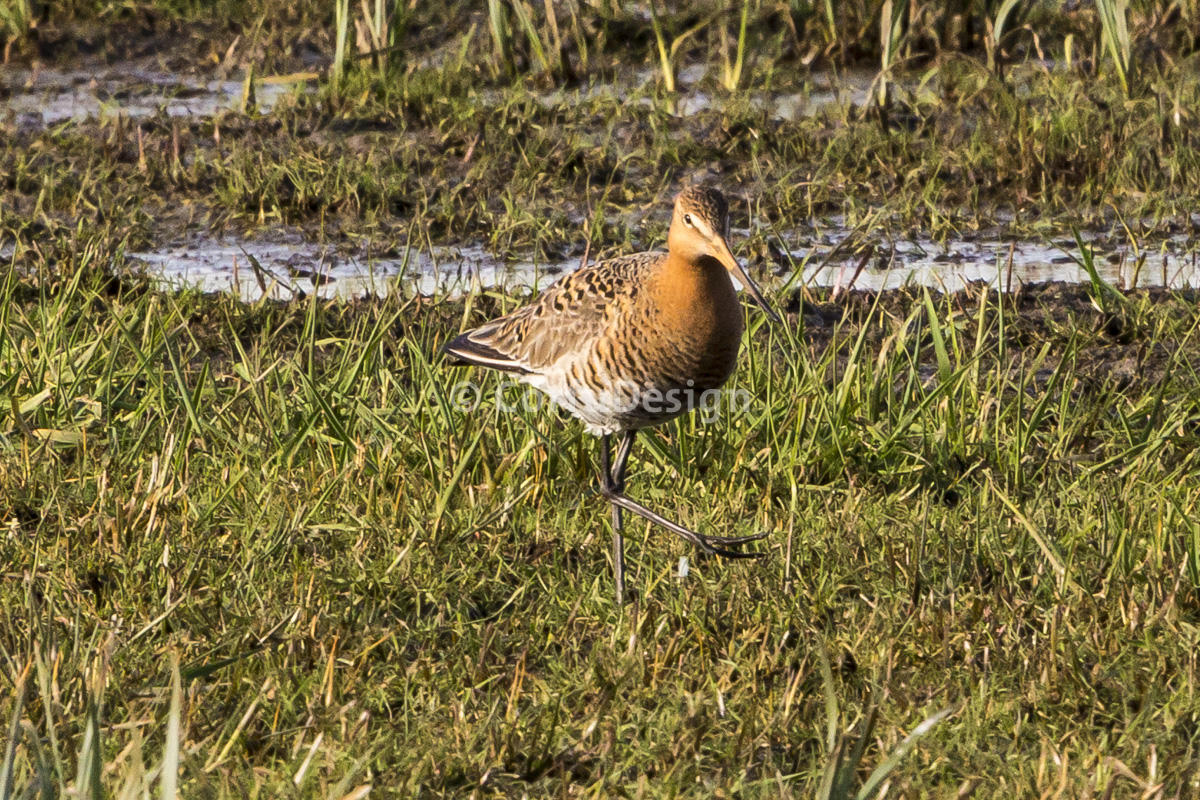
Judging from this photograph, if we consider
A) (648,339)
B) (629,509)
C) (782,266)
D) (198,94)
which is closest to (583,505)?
(629,509)

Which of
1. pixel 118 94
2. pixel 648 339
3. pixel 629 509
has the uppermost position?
pixel 648 339

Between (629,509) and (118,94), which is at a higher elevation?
(629,509)

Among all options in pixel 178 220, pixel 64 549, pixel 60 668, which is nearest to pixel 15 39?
pixel 178 220

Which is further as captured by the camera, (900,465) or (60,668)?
A: (900,465)

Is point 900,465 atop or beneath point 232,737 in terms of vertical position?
beneath

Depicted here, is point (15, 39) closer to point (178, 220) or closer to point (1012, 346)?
point (178, 220)

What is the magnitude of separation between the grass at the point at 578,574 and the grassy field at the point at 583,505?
1cm

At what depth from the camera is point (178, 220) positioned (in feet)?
23.8

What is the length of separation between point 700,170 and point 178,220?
7.98 ft

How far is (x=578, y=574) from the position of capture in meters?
4.08

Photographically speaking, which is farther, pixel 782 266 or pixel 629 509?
pixel 782 266

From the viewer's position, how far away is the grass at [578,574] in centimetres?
321
